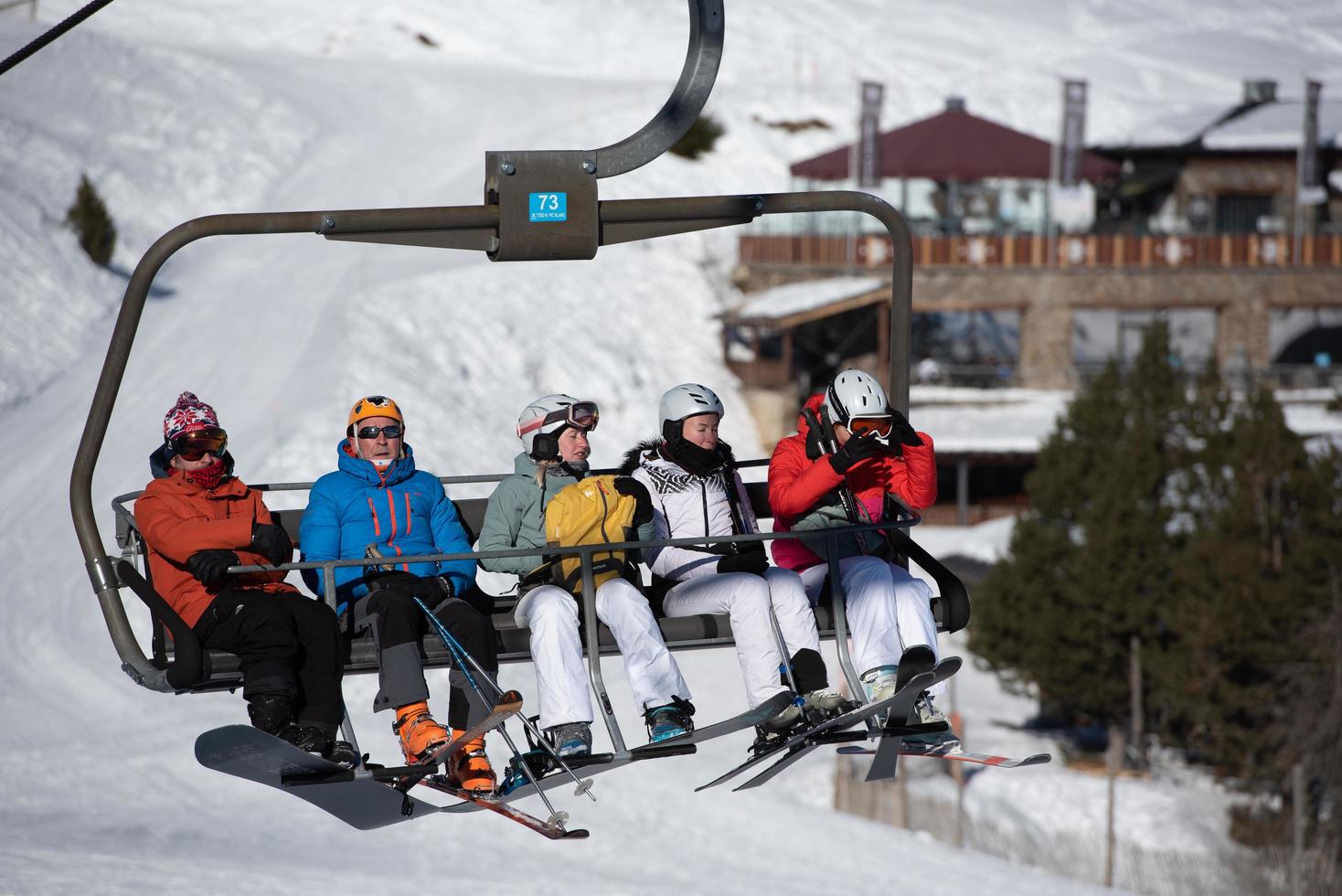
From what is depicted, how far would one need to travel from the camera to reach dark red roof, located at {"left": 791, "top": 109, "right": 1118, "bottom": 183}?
4247 centimetres

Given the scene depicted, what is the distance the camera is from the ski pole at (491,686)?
6.92 meters

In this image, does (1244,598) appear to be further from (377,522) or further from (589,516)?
(377,522)

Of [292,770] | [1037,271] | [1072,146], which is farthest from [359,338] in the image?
[292,770]

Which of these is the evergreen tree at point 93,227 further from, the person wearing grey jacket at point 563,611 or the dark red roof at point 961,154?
the person wearing grey jacket at point 563,611

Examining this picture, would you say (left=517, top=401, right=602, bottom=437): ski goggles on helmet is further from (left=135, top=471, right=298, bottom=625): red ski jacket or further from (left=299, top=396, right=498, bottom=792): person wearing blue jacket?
(left=135, top=471, right=298, bottom=625): red ski jacket

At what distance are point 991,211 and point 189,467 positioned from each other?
39165 mm

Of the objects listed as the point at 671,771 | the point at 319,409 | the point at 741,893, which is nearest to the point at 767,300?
the point at 319,409

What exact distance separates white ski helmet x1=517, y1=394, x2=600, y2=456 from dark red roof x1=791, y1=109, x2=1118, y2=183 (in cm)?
3579

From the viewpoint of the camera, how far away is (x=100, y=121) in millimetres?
43750

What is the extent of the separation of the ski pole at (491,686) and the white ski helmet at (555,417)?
0.99 metres

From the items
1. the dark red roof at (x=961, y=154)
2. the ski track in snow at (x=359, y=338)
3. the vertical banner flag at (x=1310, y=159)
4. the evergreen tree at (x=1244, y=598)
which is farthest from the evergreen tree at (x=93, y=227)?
the vertical banner flag at (x=1310, y=159)

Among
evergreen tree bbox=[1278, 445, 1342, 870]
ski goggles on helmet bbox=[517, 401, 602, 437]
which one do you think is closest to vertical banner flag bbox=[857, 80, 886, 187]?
evergreen tree bbox=[1278, 445, 1342, 870]

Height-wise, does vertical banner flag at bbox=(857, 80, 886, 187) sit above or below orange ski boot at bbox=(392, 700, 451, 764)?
above

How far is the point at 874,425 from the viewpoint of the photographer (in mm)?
7664
